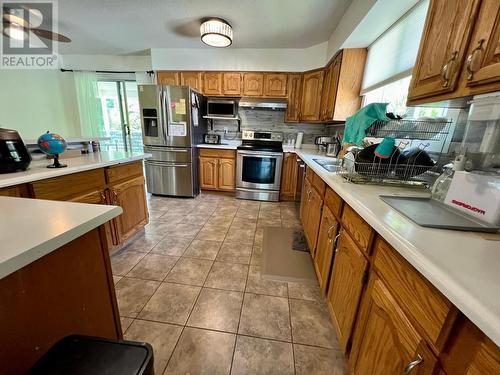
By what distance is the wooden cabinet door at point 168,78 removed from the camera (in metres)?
3.65

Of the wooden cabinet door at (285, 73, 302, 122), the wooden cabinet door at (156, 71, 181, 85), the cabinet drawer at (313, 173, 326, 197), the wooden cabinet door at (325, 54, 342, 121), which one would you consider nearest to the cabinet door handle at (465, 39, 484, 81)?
the cabinet drawer at (313, 173, 326, 197)

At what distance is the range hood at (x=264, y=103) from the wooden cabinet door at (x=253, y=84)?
0.15 metres

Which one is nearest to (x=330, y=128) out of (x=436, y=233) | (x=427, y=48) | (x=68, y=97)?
(x=427, y=48)

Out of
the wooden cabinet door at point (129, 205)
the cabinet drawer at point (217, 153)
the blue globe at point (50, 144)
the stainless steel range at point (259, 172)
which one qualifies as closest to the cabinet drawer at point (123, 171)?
the wooden cabinet door at point (129, 205)

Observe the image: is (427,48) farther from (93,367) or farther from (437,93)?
(93,367)

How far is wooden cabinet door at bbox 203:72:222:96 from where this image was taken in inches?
141

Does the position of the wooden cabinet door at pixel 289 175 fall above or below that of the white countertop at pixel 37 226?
below

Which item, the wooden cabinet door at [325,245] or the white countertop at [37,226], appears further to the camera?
the wooden cabinet door at [325,245]

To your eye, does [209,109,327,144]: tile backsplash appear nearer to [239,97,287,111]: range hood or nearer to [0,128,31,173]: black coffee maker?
[239,97,287,111]: range hood

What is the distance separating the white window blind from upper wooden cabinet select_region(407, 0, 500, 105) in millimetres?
714

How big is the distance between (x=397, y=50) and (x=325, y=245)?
1883 millimetres

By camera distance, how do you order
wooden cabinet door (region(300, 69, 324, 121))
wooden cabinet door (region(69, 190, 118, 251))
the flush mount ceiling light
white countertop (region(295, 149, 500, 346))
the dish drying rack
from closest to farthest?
white countertop (region(295, 149, 500, 346)) < the dish drying rack < wooden cabinet door (region(69, 190, 118, 251)) < the flush mount ceiling light < wooden cabinet door (region(300, 69, 324, 121))

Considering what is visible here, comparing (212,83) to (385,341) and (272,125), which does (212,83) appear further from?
(385,341)

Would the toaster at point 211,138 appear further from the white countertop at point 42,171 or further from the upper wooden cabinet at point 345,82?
the white countertop at point 42,171
